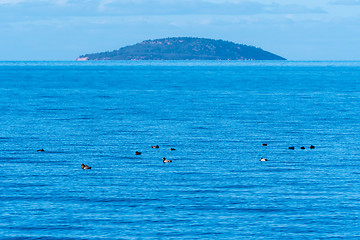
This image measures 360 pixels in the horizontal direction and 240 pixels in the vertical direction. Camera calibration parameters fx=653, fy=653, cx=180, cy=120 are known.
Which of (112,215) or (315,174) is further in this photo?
(315,174)

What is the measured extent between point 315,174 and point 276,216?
424 inches

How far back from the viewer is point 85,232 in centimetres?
3069

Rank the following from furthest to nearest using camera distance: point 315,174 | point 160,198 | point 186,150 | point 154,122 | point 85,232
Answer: point 154,122 < point 186,150 < point 315,174 < point 160,198 < point 85,232

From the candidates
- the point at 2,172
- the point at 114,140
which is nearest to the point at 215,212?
the point at 2,172

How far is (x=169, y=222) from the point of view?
32.1 m

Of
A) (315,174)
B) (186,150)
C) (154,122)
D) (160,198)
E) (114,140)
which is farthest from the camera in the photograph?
(154,122)

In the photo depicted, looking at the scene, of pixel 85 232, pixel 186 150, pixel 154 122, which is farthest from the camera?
pixel 154 122

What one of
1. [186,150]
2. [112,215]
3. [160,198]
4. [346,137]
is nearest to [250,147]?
[186,150]

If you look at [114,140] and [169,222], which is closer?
[169,222]

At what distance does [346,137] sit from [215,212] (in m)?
29.8

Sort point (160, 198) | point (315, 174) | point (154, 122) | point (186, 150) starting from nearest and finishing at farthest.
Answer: point (160, 198) < point (315, 174) < point (186, 150) < point (154, 122)

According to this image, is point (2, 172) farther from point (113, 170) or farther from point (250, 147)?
point (250, 147)

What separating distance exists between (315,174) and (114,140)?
2189 centimetres

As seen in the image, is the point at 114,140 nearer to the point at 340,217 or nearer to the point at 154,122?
the point at 154,122
